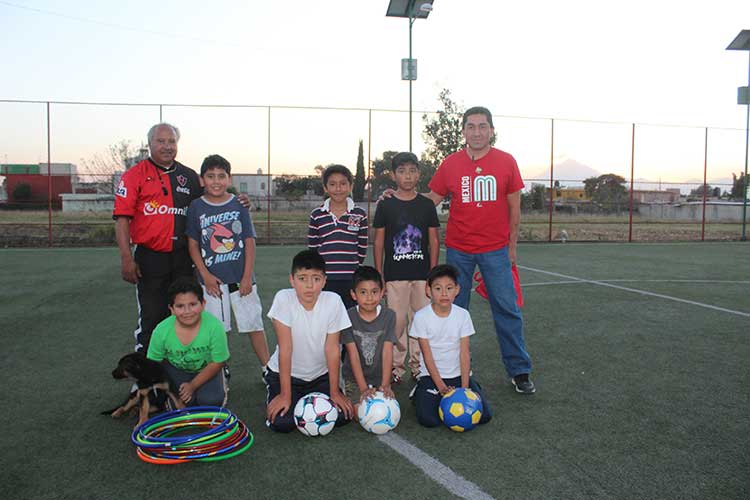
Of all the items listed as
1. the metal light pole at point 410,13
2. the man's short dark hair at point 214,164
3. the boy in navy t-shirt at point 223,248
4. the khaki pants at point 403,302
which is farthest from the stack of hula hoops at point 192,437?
the metal light pole at point 410,13

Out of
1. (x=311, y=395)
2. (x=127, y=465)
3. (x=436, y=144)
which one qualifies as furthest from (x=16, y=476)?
(x=436, y=144)

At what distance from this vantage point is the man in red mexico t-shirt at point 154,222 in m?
3.65

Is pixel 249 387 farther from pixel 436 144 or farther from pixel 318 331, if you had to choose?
pixel 436 144

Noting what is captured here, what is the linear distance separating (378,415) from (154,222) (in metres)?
1.94

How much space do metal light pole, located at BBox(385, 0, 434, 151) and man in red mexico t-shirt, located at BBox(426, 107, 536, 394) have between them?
33.2ft

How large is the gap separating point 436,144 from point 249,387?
14676 millimetres

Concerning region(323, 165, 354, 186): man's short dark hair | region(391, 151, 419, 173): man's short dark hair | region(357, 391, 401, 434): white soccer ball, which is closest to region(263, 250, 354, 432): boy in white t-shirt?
region(357, 391, 401, 434): white soccer ball

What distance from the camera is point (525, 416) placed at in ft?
11.2

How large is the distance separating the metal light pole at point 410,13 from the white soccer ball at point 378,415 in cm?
1145

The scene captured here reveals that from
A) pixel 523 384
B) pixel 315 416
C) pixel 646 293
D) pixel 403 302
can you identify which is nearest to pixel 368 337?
pixel 403 302

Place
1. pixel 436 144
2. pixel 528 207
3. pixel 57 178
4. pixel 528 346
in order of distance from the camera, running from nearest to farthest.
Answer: pixel 528 346 → pixel 436 144 → pixel 57 178 → pixel 528 207

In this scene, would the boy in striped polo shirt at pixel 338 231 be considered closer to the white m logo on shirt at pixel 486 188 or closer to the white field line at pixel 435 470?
the white m logo on shirt at pixel 486 188

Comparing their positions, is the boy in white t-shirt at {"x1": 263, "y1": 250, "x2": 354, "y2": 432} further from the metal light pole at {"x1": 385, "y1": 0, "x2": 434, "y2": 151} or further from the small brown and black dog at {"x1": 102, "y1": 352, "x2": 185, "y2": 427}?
the metal light pole at {"x1": 385, "y1": 0, "x2": 434, "y2": 151}

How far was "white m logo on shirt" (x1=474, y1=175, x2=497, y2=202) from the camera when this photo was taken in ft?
12.9
